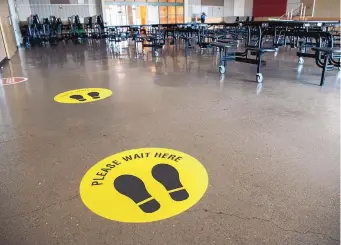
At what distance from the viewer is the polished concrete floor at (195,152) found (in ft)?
4.50

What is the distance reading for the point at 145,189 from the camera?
5.53 ft

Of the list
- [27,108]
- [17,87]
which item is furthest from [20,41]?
[27,108]

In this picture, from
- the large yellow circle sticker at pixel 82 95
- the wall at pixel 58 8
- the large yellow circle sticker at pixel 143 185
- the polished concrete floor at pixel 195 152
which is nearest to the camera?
the polished concrete floor at pixel 195 152

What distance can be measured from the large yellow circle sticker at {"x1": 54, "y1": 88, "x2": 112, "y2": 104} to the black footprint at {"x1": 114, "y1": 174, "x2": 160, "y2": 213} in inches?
83.9

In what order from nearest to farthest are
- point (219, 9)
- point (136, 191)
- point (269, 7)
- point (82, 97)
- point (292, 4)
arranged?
point (136, 191) < point (82, 97) < point (292, 4) < point (269, 7) < point (219, 9)

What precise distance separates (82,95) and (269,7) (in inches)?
766

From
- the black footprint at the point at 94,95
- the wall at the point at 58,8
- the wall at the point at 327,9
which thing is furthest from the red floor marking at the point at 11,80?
the wall at the point at 327,9

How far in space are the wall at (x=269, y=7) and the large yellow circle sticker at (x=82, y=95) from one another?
1818 centimetres

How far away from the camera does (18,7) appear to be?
1367cm

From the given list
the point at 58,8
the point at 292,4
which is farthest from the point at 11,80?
the point at 292,4

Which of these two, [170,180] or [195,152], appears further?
[195,152]

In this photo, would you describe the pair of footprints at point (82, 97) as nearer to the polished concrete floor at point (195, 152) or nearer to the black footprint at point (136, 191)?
the polished concrete floor at point (195, 152)

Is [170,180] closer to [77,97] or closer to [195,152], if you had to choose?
[195,152]

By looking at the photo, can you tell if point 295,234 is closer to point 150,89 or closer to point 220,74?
point 150,89
